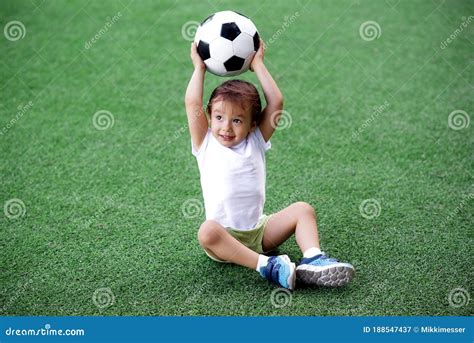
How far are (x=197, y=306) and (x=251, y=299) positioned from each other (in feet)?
0.76

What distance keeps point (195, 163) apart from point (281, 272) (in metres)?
1.35

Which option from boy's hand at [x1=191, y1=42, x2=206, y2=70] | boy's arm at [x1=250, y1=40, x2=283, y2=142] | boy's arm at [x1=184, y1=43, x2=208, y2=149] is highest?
boy's arm at [x1=250, y1=40, x2=283, y2=142]

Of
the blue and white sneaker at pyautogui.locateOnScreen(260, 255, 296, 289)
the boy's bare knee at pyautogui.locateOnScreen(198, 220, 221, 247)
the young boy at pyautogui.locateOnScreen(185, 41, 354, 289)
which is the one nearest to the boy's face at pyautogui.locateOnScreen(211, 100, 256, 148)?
the young boy at pyautogui.locateOnScreen(185, 41, 354, 289)

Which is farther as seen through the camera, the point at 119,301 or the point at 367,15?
the point at 367,15

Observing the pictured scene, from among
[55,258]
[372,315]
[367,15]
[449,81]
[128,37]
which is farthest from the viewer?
[367,15]

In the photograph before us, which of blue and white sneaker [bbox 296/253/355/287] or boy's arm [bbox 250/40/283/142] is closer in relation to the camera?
blue and white sneaker [bbox 296/253/355/287]

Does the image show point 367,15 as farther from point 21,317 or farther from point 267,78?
point 21,317

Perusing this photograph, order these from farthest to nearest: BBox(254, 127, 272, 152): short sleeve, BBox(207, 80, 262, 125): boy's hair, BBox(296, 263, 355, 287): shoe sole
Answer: BBox(254, 127, 272, 152): short sleeve < BBox(207, 80, 262, 125): boy's hair < BBox(296, 263, 355, 287): shoe sole

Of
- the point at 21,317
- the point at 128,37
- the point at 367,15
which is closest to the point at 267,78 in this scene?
the point at 21,317

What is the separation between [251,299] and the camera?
8.86ft

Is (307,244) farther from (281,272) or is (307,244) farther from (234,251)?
(234,251)

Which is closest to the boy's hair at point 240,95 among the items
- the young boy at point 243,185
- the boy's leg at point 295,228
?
the young boy at point 243,185

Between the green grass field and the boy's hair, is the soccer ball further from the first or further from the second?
the green grass field

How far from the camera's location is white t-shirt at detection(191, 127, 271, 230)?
283cm
